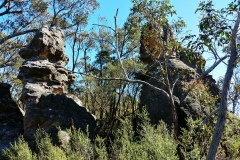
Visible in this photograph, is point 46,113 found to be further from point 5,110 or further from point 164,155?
point 164,155

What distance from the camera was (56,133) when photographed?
6.20 metres

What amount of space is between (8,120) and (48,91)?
129 cm

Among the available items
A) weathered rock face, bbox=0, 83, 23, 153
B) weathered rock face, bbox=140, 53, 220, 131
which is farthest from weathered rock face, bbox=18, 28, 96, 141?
weathered rock face, bbox=140, 53, 220, 131

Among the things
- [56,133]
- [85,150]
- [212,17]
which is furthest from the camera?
[56,133]

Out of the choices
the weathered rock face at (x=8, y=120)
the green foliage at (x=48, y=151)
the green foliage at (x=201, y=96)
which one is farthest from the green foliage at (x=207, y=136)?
the weathered rock face at (x=8, y=120)

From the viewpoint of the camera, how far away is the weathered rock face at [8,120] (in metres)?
7.05

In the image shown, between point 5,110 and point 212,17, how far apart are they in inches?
236

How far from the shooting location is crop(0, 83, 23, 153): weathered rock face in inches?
278

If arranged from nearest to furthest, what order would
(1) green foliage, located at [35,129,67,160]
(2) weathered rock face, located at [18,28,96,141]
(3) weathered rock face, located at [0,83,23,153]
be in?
(1) green foliage, located at [35,129,67,160] → (2) weathered rock face, located at [18,28,96,141] → (3) weathered rock face, located at [0,83,23,153]

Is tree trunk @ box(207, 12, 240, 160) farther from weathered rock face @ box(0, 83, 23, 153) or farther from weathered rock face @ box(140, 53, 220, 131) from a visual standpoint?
weathered rock face @ box(0, 83, 23, 153)

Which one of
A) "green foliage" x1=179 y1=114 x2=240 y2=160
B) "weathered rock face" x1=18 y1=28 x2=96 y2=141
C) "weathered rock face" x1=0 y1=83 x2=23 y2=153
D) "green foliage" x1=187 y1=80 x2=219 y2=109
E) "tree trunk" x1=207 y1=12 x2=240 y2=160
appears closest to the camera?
"tree trunk" x1=207 y1=12 x2=240 y2=160

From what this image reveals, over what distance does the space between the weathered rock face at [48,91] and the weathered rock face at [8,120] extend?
62 cm

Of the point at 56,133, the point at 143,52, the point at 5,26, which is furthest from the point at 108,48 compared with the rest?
the point at 56,133

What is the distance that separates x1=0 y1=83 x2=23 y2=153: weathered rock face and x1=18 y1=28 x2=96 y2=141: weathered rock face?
2.05 feet
